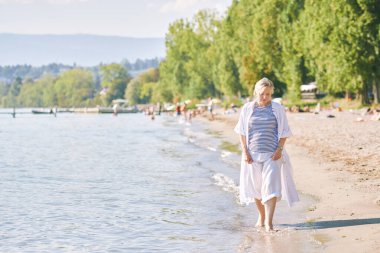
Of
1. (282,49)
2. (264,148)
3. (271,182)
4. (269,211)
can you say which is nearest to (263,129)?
(264,148)

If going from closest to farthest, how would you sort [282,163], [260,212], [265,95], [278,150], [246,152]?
[265,95], [278,150], [246,152], [282,163], [260,212]

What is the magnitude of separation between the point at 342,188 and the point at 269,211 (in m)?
4.44

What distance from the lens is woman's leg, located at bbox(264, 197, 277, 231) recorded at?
36.4ft

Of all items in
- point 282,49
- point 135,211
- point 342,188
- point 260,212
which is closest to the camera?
point 260,212

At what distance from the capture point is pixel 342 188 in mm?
15203

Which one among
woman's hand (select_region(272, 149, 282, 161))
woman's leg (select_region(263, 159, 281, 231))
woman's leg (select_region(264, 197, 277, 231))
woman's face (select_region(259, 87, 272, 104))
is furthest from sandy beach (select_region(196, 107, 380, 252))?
woman's face (select_region(259, 87, 272, 104))

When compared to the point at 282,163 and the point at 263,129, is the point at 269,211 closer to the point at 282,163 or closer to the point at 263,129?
the point at 282,163

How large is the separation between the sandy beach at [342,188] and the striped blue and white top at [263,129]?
1.39 m

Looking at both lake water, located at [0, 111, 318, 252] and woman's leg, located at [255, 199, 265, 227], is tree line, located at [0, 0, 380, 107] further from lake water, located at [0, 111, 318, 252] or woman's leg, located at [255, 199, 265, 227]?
woman's leg, located at [255, 199, 265, 227]

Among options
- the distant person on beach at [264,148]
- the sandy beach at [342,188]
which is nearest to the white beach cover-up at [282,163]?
the distant person on beach at [264,148]

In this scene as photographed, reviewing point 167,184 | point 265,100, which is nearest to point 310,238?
point 265,100

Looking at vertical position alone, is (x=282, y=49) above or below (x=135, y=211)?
above

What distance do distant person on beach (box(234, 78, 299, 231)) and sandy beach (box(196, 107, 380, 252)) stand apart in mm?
875

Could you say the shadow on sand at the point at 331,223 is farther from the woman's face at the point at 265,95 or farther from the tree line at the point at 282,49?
the tree line at the point at 282,49
